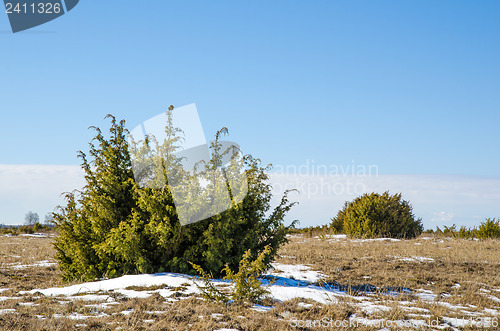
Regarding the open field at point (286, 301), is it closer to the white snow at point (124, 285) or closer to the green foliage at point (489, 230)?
the white snow at point (124, 285)

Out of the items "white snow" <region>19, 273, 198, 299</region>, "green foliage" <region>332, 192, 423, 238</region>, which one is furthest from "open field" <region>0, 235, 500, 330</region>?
"green foliage" <region>332, 192, 423, 238</region>

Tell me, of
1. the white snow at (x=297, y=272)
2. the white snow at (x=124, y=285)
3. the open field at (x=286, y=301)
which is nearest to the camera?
the open field at (x=286, y=301)

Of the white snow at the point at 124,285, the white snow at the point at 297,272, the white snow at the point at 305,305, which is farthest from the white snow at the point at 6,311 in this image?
the white snow at the point at 297,272

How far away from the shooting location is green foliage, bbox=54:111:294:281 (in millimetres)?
8648

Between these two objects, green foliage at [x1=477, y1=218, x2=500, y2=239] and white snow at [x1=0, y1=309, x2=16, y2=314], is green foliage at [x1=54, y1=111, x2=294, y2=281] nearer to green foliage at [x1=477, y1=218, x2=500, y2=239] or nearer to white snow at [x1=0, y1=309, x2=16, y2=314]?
white snow at [x1=0, y1=309, x2=16, y2=314]

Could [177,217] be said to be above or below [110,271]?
above

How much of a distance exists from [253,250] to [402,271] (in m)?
4.38

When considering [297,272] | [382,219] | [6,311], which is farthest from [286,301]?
[382,219]

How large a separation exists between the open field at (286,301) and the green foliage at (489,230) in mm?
11973

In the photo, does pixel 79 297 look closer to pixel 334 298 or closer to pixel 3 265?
pixel 334 298

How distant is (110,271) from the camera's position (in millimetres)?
9352

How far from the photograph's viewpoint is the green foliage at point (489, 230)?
21.8 m

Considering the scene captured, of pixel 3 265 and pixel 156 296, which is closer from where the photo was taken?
pixel 156 296

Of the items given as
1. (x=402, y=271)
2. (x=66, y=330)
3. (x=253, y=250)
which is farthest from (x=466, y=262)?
(x=66, y=330)
